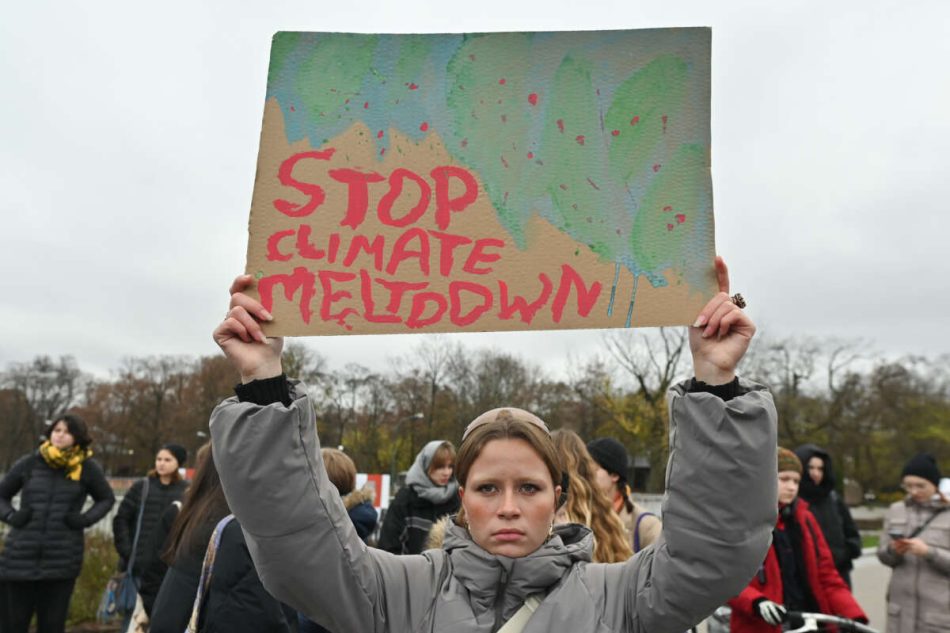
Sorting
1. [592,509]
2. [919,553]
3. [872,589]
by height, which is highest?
[592,509]

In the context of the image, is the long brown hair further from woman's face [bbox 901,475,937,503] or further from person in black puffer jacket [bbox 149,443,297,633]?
woman's face [bbox 901,475,937,503]

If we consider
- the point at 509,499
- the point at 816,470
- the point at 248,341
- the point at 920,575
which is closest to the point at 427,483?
the point at 816,470

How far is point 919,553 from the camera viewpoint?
16.6 ft

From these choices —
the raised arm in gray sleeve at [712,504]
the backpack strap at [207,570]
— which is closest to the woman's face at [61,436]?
the backpack strap at [207,570]

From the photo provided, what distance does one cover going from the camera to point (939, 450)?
47062mm

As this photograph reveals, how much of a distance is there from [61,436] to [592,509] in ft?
14.0

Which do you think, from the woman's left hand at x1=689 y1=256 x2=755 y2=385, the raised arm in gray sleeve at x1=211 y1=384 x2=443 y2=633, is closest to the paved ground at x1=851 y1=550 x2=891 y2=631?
the woman's left hand at x1=689 y1=256 x2=755 y2=385

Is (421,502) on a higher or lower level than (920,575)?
higher

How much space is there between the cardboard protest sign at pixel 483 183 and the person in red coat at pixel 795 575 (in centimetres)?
304

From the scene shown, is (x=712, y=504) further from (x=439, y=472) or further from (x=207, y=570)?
(x=439, y=472)

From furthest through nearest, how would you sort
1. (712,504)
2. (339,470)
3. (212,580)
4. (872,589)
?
(872,589), (339,470), (212,580), (712,504)

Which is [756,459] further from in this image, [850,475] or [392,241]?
[850,475]

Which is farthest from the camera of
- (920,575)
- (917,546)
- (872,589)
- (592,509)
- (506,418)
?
(872,589)

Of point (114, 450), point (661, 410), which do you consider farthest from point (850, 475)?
point (114, 450)
